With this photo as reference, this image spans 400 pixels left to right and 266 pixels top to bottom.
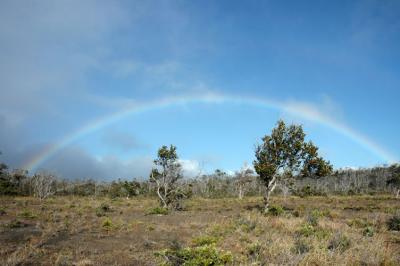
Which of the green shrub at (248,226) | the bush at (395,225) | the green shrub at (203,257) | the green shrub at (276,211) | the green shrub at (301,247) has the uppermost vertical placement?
the green shrub at (203,257)

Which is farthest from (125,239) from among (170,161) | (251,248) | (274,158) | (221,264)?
(170,161)

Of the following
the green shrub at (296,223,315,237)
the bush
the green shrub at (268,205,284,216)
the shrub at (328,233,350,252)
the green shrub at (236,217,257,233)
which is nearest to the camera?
the shrub at (328,233,350,252)

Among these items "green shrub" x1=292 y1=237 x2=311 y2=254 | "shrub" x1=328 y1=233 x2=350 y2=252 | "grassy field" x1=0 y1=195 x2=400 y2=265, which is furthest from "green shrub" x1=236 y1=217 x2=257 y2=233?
"green shrub" x1=292 y1=237 x2=311 y2=254

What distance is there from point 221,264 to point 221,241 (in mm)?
5495

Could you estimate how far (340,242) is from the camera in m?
11.9

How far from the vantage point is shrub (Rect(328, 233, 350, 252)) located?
1155 cm

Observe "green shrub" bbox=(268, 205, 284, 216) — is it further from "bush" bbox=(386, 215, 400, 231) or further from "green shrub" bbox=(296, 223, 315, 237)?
"green shrub" bbox=(296, 223, 315, 237)

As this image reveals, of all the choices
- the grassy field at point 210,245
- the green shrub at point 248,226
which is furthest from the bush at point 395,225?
the green shrub at point 248,226

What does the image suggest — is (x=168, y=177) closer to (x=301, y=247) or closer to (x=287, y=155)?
(x=287, y=155)

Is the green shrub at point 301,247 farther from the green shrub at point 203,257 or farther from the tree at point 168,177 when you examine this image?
the tree at point 168,177

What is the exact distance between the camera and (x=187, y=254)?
31.8 ft

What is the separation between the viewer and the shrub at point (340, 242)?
11545 millimetres

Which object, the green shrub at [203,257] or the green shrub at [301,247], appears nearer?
the green shrub at [203,257]

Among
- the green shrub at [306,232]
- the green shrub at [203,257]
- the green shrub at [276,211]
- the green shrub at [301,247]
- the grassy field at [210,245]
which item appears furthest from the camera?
the green shrub at [276,211]
